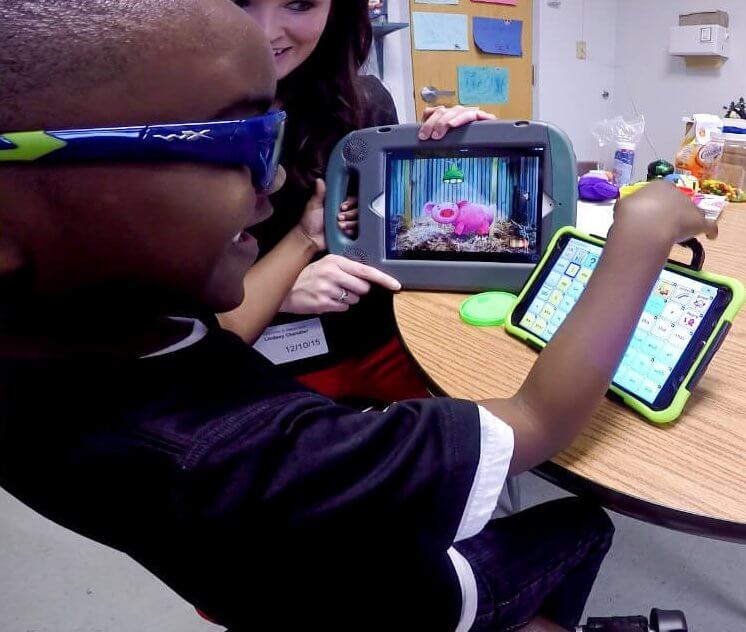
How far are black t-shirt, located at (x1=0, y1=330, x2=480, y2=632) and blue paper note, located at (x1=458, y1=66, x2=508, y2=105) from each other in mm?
2299

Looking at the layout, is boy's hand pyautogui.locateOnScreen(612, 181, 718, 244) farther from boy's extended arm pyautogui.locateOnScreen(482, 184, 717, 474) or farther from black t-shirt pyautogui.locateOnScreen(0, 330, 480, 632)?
black t-shirt pyautogui.locateOnScreen(0, 330, 480, 632)

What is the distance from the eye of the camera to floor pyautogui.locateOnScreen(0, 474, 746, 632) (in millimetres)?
1113

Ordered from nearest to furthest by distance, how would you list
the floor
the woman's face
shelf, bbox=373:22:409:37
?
the woman's face → the floor → shelf, bbox=373:22:409:37

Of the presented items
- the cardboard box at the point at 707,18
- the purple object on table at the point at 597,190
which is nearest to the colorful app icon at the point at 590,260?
the purple object on table at the point at 597,190

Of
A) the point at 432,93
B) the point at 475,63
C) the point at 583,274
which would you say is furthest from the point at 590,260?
the point at 475,63

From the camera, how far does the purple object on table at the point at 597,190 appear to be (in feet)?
3.82

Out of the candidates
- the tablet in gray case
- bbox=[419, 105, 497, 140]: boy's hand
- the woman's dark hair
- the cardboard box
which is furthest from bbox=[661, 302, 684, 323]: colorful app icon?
the cardboard box

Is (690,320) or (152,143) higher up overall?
(152,143)

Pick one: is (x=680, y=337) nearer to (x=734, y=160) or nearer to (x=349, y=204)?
(x=349, y=204)

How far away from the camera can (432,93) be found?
7.72 feet

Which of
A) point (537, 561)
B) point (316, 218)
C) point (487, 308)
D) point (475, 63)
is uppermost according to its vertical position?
point (475, 63)

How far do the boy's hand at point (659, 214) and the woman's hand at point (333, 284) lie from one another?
37 cm

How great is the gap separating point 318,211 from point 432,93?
5.50 ft

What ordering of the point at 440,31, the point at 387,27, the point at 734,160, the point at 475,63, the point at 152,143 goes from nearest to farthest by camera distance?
the point at 152,143
the point at 734,160
the point at 387,27
the point at 440,31
the point at 475,63
